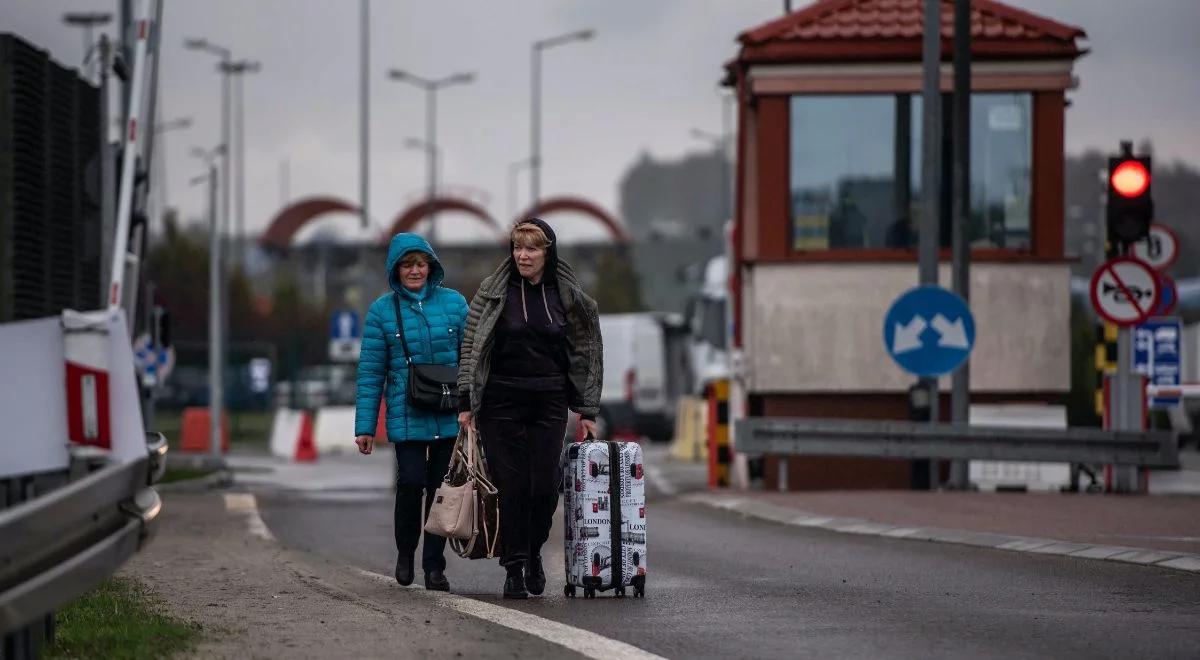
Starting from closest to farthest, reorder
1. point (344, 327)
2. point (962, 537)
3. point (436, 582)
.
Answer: point (436, 582)
point (962, 537)
point (344, 327)

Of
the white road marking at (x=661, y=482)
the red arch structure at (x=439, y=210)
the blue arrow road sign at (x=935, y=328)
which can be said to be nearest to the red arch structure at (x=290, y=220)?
the red arch structure at (x=439, y=210)

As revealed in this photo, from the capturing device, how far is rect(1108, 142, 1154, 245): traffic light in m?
18.5

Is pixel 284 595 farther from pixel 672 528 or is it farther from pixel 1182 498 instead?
pixel 1182 498

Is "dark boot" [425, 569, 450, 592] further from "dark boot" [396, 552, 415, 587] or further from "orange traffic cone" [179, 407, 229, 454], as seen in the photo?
"orange traffic cone" [179, 407, 229, 454]

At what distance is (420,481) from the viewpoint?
421 inches

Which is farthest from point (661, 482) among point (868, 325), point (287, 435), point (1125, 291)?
point (287, 435)

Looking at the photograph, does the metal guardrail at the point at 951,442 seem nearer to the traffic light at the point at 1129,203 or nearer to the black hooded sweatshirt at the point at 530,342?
the traffic light at the point at 1129,203

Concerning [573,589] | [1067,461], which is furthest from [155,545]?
[1067,461]

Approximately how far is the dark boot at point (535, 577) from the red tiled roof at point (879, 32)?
13584 mm

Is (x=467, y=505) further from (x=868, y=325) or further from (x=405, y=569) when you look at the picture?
(x=868, y=325)

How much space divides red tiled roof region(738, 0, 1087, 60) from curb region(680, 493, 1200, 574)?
224 inches

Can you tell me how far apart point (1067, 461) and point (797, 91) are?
207 inches

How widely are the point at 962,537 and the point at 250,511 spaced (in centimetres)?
754

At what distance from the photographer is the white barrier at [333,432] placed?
1720 inches
